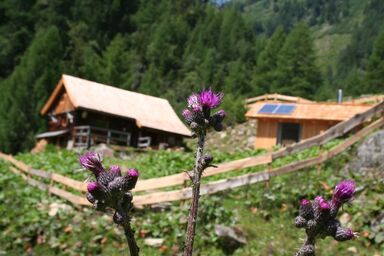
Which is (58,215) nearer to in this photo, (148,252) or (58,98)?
(148,252)

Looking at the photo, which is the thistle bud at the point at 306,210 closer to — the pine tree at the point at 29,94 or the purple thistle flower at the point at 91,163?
the purple thistle flower at the point at 91,163

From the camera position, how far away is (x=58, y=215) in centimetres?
1529

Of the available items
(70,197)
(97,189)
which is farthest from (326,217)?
(70,197)

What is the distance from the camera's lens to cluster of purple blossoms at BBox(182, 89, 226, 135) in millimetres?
2416

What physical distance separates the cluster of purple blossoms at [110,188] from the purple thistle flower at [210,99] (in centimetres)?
44

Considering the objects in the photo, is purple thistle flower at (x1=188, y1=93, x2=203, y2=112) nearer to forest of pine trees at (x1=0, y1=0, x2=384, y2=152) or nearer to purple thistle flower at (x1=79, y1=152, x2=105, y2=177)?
purple thistle flower at (x1=79, y1=152, x2=105, y2=177)

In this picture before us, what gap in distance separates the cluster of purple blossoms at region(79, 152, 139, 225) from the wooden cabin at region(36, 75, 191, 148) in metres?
34.6

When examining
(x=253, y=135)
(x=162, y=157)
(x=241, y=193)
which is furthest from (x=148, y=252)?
(x=253, y=135)

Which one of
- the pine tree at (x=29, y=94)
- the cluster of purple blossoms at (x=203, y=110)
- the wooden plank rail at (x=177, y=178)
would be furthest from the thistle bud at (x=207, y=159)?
the pine tree at (x=29, y=94)

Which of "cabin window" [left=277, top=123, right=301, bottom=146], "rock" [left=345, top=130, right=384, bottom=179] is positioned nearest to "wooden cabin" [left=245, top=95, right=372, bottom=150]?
"cabin window" [left=277, top=123, right=301, bottom=146]

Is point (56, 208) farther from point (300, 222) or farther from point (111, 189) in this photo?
point (300, 222)

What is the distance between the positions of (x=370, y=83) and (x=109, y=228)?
79668 millimetres

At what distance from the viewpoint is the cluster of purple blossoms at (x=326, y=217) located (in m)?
2.33

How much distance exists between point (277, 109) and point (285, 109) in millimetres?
477
